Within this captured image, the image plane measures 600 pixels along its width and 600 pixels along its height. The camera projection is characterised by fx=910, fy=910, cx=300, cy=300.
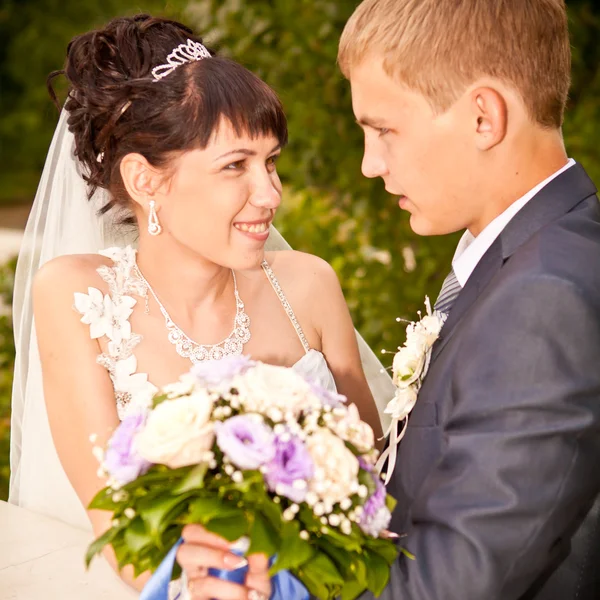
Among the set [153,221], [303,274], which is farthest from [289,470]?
[303,274]

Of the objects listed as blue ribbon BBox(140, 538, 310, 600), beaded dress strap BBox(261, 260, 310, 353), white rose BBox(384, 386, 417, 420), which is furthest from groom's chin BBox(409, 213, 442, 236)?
beaded dress strap BBox(261, 260, 310, 353)

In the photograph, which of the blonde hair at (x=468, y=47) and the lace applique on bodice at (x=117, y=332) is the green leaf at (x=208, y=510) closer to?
the blonde hair at (x=468, y=47)

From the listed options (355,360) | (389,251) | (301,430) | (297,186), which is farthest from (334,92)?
(301,430)

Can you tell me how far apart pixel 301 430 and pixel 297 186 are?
3.62m

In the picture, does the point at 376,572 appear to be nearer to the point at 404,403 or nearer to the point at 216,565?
the point at 216,565

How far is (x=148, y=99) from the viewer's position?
9.65 ft

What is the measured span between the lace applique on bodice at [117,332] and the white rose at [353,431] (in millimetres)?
1172

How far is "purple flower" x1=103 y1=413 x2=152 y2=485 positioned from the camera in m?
1.80

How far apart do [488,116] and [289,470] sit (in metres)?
0.88

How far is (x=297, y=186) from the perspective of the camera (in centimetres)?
530

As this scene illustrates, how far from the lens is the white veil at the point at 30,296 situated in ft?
11.2

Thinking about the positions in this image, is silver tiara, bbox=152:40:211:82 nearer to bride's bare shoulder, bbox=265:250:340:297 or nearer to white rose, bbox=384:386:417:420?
bride's bare shoulder, bbox=265:250:340:297

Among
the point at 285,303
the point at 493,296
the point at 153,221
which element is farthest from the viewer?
the point at 285,303

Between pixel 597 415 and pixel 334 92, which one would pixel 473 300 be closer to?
pixel 597 415
